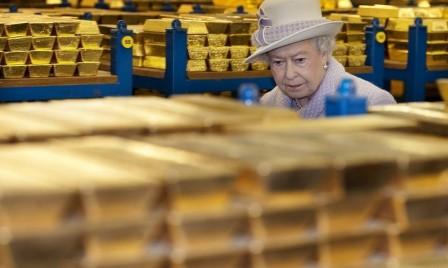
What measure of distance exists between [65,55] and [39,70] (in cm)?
21

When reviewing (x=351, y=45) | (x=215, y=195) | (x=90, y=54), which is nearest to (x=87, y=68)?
(x=90, y=54)

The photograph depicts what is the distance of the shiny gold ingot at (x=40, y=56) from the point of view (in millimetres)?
7512

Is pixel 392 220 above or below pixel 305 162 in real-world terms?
below

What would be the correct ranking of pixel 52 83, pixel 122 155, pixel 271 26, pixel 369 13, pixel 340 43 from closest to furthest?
1. pixel 122 155
2. pixel 271 26
3. pixel 52 83
4. pixel 340 43
5. pixel 369 13

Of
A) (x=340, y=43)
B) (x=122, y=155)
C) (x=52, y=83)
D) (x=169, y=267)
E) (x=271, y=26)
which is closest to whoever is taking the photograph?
(x=169, y=267)

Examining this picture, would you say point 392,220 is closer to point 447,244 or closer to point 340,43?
point 447,244

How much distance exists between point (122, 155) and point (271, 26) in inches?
127

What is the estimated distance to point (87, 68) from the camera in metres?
7.75

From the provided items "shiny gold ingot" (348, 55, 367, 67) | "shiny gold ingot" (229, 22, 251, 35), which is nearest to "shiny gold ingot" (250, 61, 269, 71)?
"shiny gold ingot" (229, 22, 251, 35)

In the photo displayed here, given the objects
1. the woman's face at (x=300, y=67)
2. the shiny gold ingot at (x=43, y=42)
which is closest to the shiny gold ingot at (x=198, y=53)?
the shiny gold ingot at (x=43, y=42)

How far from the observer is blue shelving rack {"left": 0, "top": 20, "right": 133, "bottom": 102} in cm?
742

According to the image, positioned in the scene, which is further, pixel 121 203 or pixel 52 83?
pixel 52 83

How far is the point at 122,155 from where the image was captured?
245 cm

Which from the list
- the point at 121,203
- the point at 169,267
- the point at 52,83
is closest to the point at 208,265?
the point at 169,267
